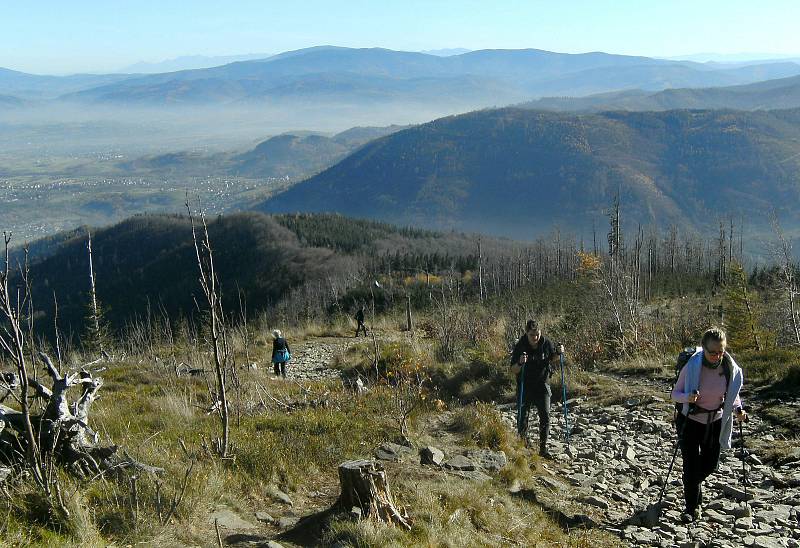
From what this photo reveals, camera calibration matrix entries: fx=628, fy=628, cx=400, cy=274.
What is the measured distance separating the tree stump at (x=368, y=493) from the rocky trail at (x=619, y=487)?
14.4 inches

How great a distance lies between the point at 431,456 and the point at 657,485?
260 cm

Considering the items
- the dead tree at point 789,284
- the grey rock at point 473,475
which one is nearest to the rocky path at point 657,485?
the grey rock at point 473,475

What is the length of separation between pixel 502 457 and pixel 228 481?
3.15 metres

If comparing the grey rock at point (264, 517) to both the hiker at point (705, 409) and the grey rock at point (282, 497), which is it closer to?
the grey rock at point (282, 497)

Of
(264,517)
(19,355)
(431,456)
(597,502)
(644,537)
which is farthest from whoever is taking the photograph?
(431,456)

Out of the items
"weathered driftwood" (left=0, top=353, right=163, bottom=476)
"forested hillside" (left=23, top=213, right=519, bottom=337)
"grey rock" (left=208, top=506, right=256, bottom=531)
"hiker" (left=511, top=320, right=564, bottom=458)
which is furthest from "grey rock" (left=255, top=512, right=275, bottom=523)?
"forested hillside" (left=23, top=213, right=519, bottom=337)

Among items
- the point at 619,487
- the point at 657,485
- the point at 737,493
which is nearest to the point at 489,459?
the point at 619,487

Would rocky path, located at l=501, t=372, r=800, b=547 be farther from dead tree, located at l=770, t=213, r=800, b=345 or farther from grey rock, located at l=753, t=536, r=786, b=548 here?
dead tree, located at l=770, t=213, r=800, b=345

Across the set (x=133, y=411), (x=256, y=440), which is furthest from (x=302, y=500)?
(x=133, y=411)

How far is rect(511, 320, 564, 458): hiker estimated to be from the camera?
8242mm

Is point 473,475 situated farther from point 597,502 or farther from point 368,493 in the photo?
point 368,493

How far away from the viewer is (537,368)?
8289 millimetres

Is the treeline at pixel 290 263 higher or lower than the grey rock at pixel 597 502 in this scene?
lower

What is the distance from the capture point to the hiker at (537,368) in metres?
8.24
